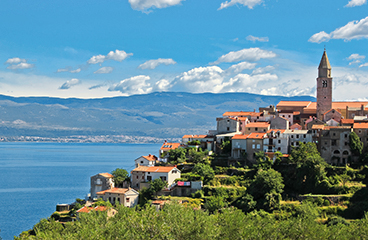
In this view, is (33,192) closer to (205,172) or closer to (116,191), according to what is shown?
(116,191)

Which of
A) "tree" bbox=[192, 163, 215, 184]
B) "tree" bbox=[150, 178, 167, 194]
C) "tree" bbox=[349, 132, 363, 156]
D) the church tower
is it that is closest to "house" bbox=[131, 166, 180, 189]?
"tree" bbox=[150, 178, 167, 194]

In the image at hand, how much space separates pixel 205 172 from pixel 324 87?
26.8 metres

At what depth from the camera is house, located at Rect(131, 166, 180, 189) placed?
203 ft

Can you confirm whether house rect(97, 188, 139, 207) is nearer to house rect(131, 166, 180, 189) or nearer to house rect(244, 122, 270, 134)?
house rect(131, 166, 180, 189)

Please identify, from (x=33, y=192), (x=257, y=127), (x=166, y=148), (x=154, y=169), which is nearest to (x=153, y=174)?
(x=154, y=169)

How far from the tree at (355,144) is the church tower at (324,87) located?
521 inches

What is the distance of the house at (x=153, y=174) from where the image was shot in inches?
2434

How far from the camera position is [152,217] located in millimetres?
36375

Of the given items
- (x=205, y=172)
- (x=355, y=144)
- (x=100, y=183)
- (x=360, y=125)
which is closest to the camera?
(x=355, y=144)

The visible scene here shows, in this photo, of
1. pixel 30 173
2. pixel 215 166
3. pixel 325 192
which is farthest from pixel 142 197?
pixel 30 173

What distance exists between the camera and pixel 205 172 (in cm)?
6106

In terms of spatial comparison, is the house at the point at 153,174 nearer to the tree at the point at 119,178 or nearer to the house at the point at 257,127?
the tree at the point at 119,178

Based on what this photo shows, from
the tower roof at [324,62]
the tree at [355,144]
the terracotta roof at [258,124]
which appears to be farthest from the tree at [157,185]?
the tower roof at [324,62]

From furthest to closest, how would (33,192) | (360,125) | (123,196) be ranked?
(33,192) < (360,125) < (123,196)
